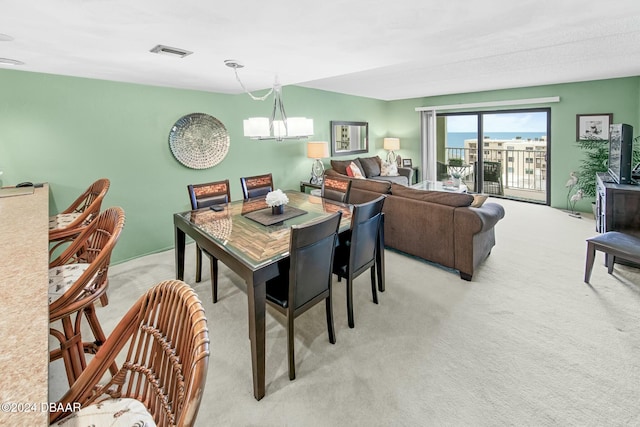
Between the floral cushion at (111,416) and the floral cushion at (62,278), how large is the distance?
0.83 m

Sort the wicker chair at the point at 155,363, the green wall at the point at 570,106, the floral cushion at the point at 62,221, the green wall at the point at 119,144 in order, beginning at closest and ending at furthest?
the wicker chair at the point at 155,363
the floral cushion at the point at 62,221
the green wall at the point at 119,144
the green wall at the point at 570,106

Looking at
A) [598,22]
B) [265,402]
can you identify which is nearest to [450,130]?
[598,22]

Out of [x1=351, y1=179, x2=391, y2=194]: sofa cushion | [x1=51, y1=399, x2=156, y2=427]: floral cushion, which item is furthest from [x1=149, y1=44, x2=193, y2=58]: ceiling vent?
[x1=351, y1=179, x2=391, y2=194]: sofa cushion

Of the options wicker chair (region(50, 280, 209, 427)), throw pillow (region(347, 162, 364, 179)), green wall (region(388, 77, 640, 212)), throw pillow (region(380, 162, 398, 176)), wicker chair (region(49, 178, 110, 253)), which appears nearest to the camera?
wicker chair (region(50, 280, 209, 427))

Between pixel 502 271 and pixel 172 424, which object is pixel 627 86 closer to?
pixel 502 271

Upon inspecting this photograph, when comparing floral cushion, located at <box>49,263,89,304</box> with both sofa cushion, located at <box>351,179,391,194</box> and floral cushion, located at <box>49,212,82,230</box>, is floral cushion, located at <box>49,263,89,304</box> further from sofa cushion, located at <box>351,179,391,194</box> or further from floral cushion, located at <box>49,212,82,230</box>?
sofa cushion, located at <box>351,179,391,194</box>

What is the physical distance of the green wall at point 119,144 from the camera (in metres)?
3.04

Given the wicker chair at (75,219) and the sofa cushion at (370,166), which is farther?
the sofa cushion at (370,166)

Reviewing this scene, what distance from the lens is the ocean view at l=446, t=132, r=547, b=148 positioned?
6008 mm

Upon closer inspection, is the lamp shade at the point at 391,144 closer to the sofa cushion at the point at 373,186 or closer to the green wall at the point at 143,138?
the green wall at the point at 143,138

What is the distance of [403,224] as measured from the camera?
3.58m

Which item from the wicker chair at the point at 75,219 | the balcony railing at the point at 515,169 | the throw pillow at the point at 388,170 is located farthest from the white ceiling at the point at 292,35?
the throw pillow at the point at 388,170

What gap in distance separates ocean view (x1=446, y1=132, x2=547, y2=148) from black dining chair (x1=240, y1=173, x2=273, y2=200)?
4978 millimetres

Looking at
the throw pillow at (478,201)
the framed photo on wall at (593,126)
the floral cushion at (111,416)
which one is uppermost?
the framed photo on wall at (593,126)
